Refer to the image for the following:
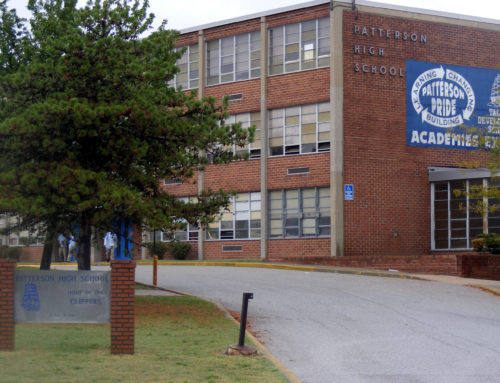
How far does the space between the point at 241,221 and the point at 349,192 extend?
5.85 metres

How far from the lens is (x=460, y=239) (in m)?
34.5

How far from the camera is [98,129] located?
604 inches

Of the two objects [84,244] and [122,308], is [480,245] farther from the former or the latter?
[122,308]

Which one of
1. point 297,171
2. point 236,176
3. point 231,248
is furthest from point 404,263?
point 236,176

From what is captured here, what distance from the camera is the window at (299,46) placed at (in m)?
35.1

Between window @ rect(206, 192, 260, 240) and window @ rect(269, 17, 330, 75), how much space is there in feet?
19.2

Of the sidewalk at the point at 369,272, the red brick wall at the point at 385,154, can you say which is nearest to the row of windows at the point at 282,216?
the red brick wall at the point at 385,154

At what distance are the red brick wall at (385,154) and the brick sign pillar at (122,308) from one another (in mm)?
23036

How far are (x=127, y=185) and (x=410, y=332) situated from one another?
609 centimetres

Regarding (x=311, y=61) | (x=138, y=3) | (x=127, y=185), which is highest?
(x=311, y=61)

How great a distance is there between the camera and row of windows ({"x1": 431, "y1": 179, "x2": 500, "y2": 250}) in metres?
33.7

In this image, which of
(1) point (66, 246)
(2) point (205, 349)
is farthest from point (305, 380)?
(1) point (66, 246)

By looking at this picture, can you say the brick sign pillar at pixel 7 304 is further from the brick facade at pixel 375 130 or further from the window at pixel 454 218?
the window at pixel 454 218

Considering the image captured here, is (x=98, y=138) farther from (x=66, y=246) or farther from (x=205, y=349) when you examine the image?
(x=66, y=246)
